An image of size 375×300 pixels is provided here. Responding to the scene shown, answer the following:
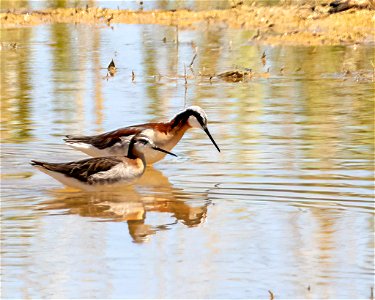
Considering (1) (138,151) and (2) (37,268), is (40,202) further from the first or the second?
(2) (37,268)

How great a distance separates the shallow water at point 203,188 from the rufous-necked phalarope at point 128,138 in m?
0.28

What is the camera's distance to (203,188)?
11766 mm

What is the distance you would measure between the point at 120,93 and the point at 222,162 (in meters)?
5.23

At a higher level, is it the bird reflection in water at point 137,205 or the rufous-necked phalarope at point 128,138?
the rufous-necked phalarope at point 128,138

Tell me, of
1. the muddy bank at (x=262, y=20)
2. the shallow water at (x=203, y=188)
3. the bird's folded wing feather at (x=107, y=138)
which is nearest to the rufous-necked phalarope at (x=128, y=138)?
the bird's folded wing feather at (x=107, y=138)

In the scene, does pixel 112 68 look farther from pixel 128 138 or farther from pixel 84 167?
pixel 84 167

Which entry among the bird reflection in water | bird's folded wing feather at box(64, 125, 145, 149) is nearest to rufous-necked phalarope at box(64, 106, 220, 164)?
bird's folded wing feather at box(64, 125, 145, 149)

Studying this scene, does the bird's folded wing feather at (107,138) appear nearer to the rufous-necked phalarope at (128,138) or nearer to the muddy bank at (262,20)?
the rufous-necked phalarope at (128,138)

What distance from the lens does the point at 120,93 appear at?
1792 cm

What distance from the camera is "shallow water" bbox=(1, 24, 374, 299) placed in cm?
845

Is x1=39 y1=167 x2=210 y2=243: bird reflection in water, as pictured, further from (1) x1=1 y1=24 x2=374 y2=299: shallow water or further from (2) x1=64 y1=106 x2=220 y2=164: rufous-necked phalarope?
(2) x1=64 y1=106 x2=220 y2=164: rufous-necked phalarope

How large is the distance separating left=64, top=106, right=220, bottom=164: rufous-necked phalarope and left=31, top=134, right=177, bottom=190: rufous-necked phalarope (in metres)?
0.97

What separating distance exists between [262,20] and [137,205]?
1581 centimetres

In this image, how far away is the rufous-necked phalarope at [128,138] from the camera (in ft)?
42.9
